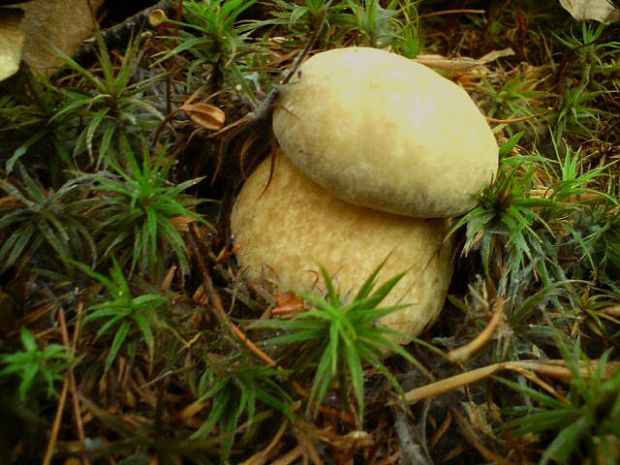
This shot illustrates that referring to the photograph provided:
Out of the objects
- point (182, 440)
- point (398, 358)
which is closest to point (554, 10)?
point (398, 358)

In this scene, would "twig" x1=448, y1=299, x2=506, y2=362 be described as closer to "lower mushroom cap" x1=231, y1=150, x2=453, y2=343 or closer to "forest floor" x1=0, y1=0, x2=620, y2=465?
"forest floor" x1=0, y1=0, x2=620, y2=465

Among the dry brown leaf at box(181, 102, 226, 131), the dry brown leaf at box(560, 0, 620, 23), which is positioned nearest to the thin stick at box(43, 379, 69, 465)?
the dry brown leaf at box(181, 102, 226, 131)

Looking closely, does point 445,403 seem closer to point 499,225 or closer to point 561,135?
point 499,225

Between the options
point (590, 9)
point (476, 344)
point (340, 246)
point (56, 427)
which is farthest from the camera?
point (590, 9)

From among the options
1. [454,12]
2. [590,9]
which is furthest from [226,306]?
[590,9]

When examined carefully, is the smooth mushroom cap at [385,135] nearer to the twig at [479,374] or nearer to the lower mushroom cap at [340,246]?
the lower mushroom cap at [340,246]

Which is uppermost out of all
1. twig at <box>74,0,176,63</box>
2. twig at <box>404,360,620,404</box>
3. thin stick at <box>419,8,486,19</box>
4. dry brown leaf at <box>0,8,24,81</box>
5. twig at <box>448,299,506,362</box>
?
dry brown leaf at <box>0,8,24,81</box>

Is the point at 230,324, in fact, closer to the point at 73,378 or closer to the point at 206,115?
the point at 73,378
